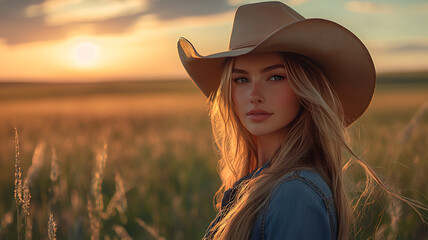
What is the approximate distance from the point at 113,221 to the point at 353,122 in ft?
8.12

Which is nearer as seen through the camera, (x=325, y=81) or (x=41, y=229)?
(x=325, y=81)

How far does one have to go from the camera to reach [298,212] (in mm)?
1213

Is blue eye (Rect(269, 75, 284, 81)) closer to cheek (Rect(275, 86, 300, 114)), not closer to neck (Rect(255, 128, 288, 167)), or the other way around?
cheek (Rect(275, 86, 300, 114))

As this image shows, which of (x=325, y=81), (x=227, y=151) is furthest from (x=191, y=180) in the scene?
(x=325, y=81)

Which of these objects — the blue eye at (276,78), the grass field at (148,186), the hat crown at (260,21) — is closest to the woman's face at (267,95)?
the blue eye at (276,78)

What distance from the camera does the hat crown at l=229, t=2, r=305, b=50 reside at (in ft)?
5.91

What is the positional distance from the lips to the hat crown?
12.6 inches

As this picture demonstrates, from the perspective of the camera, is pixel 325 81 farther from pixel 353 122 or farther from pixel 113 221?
pixel 113 221

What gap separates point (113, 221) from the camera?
3.66 metres

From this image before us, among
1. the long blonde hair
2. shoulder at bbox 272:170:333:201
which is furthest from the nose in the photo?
shoulder at bbox 272:170:333:201

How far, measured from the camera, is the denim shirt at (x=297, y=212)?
1.21m

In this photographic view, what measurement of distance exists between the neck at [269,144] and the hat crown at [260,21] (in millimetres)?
415

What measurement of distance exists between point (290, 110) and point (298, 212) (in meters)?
0.55

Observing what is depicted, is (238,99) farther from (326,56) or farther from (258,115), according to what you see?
(326,56)
